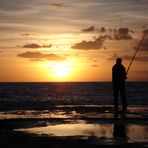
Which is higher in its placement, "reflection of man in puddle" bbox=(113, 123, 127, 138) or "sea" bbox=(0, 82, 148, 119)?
"sea" bbox=(0, 82, 148, 119)

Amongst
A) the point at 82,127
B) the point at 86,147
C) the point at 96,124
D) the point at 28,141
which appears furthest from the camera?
the point at 96,124

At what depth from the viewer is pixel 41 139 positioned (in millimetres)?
11680

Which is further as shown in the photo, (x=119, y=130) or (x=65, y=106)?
(x=65, y=106)

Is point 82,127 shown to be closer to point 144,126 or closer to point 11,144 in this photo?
point 144,126

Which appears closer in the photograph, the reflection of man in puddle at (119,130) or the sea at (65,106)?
the reflection of man in puddle at (119,130)

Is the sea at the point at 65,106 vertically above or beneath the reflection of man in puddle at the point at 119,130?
above

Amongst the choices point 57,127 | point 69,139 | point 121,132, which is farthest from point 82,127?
point 69,139

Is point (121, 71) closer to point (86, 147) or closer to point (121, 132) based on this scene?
point (121, 132)

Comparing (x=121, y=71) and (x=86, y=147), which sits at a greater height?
(x=121, y=71)

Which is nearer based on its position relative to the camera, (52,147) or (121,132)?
(52,147)

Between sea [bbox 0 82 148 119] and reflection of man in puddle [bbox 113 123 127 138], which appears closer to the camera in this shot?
reflection of man in puddle [bbox 113 123 127 138]

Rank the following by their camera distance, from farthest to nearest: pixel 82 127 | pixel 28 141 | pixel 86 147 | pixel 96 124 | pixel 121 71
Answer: pixel 121 71
pixel 96 124
pixel 82 127
pixel 28 141
pixel 86 147

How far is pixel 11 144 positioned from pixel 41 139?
1.11 meters

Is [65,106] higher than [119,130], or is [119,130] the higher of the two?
[65,106]
